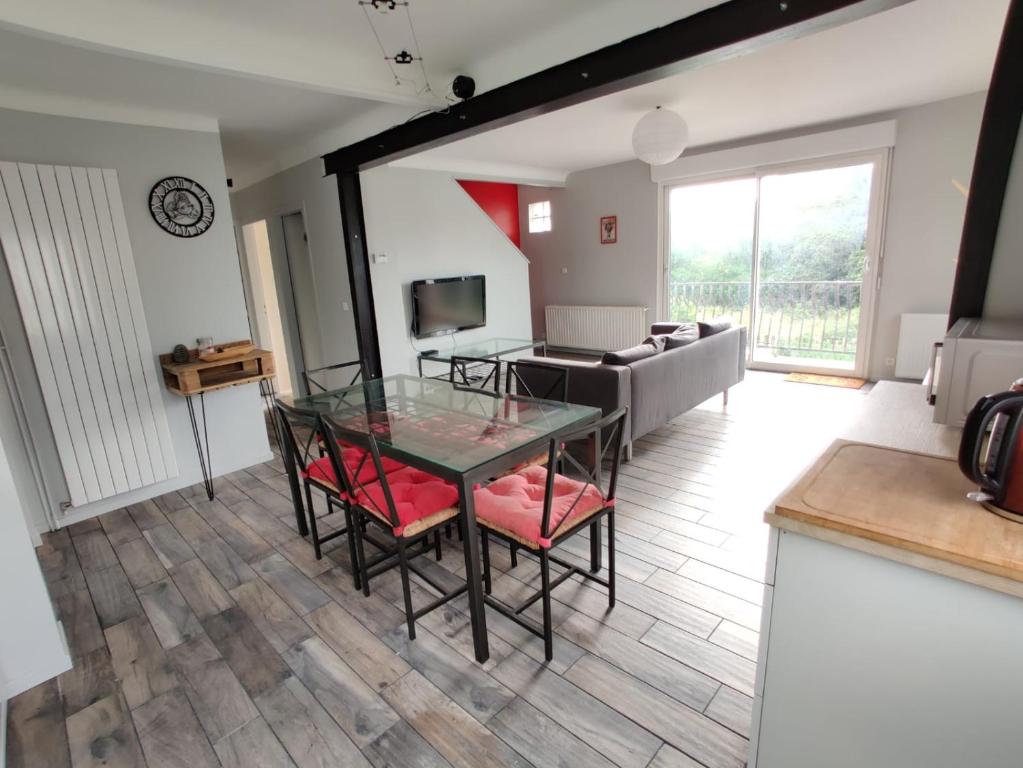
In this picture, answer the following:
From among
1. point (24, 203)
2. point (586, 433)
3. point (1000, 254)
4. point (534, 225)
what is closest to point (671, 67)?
point (1000, 254)

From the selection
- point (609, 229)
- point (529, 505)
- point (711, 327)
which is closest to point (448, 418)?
point (529, 505)

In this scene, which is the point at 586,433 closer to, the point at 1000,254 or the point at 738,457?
the point at 1000,254

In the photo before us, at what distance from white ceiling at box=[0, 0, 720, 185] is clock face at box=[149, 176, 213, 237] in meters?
0.39

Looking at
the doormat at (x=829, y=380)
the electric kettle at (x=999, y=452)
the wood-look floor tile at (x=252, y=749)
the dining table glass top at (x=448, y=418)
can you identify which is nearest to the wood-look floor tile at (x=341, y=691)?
the wood-look floor tile at (x=252, y=749)

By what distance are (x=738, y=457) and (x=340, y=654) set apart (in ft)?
9.20

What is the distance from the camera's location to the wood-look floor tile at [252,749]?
157 centimetres

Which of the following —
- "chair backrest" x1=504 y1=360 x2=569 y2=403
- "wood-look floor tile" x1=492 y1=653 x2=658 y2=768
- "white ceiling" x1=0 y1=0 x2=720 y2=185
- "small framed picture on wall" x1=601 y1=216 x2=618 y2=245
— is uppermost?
"white ceiling" x1=0 y1=0 x2=720 y2=185

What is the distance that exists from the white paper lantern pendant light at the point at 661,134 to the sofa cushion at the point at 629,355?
141 cm

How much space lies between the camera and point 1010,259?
1604 mm

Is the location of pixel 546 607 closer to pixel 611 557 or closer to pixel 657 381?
pixel 611 557

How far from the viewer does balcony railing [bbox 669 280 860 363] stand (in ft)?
18.0

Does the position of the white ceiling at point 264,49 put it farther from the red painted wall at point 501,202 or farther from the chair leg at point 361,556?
the red painted wall at point 501,202

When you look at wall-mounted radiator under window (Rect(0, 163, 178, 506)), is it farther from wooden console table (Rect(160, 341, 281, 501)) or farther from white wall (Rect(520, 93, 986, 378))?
white wall (Rect(520, 93, 986, 378))

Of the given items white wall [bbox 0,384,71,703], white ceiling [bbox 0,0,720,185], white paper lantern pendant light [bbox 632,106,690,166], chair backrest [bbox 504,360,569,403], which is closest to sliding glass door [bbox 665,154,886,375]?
white paper lantern pendant light [bbox 632,106,690,166]
